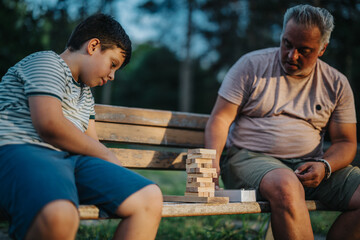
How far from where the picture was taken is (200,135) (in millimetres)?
3256

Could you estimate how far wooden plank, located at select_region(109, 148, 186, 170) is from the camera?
2850mm

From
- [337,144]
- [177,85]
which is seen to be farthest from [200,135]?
[177,85]

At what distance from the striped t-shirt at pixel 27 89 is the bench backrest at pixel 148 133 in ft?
2.77

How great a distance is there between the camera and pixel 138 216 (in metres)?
1.75

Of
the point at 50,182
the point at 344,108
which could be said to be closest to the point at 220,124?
the point at 344,108

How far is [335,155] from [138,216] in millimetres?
1695

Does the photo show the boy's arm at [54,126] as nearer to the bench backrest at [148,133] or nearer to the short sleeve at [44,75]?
the short sleeve at [44,75]

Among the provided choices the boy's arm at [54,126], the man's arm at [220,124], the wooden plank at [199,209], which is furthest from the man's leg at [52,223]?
the man's arm at [220,124]

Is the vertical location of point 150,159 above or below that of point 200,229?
above

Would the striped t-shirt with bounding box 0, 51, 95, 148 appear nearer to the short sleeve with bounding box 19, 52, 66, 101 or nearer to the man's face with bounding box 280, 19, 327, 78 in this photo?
the short sleeve with bounding box 19, 52, 66, 101

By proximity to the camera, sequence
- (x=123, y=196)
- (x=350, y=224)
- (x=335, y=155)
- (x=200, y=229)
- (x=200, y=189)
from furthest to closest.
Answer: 1. (x=200, y=229)
2. (x=335, y=155)
3. (x=350, y=224)
4. (x=200, y=189)
5. (x=123, y=196)

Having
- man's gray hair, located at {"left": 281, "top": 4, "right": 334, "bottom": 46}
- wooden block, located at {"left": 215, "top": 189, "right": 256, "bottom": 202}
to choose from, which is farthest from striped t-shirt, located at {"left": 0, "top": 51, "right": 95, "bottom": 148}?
man's gray hair, located at {"left": 281, "top": 4, "right": 334, "bottom": 46}

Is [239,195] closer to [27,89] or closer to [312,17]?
[27,89]

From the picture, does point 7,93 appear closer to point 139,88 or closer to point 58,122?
point 58,122
